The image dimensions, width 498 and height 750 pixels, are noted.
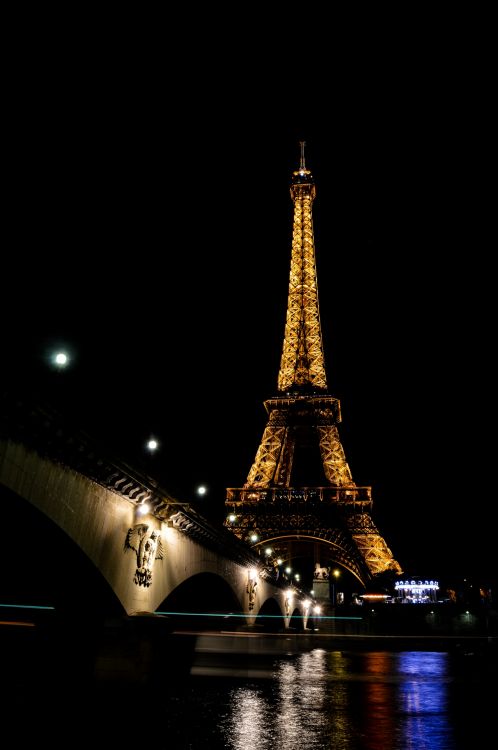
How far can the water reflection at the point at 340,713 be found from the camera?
8234 millimetres

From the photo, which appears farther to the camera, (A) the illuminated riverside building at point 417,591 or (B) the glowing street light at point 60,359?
(A) the illuminated riverside building at point 417,591

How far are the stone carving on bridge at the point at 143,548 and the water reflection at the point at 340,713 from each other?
391 cm

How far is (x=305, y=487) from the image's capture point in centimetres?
7044

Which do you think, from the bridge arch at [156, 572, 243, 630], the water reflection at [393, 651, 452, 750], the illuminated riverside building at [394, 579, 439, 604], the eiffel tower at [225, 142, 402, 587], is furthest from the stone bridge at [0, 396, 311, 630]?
the illuminated riverside building at [394, 579, 439, 604]

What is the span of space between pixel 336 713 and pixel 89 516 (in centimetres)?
668

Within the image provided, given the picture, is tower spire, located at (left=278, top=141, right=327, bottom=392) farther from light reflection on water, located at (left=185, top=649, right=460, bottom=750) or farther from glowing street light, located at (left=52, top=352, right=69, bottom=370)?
glowing street light, located at (left=52, top=352, right=69, bottom=370)

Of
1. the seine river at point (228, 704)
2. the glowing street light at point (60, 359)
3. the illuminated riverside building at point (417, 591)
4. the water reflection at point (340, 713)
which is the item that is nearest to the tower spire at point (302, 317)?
the illuminated riverside building at point (417, 591)

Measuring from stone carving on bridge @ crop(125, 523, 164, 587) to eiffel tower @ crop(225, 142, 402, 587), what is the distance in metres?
44.6

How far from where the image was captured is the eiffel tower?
63.5m

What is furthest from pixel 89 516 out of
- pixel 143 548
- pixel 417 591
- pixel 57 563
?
pixel 417 591

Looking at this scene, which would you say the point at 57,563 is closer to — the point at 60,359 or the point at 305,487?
the point at 60,359

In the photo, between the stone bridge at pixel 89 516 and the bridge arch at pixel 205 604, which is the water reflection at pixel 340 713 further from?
the bridge arch at pixel 205 604

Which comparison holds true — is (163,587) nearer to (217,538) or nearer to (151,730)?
(217,538)

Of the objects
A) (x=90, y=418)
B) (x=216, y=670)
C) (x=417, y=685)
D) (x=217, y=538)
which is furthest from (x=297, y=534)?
(x=90, y=418)
